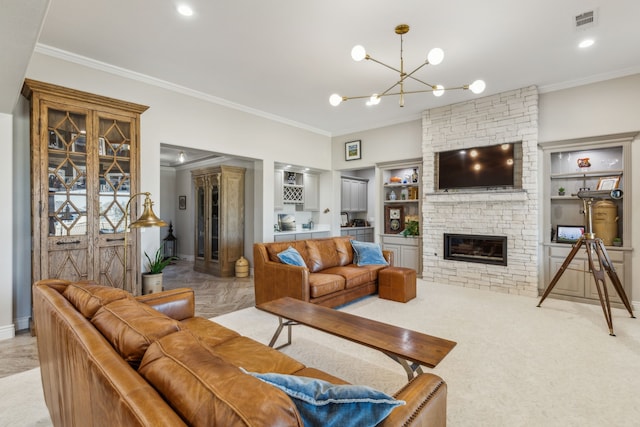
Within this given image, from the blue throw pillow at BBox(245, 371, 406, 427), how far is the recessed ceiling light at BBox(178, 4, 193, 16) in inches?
121

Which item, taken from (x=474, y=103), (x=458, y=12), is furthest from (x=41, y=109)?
(x=474, y=103)

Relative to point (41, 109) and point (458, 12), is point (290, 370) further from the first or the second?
point (41, 109)

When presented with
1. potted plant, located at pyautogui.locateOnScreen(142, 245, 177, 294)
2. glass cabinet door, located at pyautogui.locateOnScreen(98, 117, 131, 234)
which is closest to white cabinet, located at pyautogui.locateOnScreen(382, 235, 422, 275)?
potted plant, located at pyautogui.locateOnScreen(142, 245, 177, 294)

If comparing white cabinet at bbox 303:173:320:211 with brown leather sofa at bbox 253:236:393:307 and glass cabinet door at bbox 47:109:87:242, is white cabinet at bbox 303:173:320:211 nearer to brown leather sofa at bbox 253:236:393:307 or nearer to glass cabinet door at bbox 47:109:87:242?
brown leather sofa at bbox 253:236:393:307

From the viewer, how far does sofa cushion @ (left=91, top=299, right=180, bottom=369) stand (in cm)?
108

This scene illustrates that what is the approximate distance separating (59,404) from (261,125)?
485 cm

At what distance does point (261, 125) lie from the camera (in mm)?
5656

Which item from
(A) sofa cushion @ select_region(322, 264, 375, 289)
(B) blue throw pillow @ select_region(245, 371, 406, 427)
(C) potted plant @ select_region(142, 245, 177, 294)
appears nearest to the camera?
(B) blue throw pillow @ select_region(245, 371, 406, 427)

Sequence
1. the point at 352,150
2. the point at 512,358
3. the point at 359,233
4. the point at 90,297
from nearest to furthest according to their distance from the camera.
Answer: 1. the point at 90,297
2. the point at 512,358
3. the point at 352,150
4. the point at 359,233

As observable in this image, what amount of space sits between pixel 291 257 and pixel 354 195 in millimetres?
4293

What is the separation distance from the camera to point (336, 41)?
3.31m

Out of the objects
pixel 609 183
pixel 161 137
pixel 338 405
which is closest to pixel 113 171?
pixel 161 137

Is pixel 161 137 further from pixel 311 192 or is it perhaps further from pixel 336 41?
pixel 311 192

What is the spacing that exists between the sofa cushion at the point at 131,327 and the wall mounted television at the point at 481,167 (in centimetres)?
504
